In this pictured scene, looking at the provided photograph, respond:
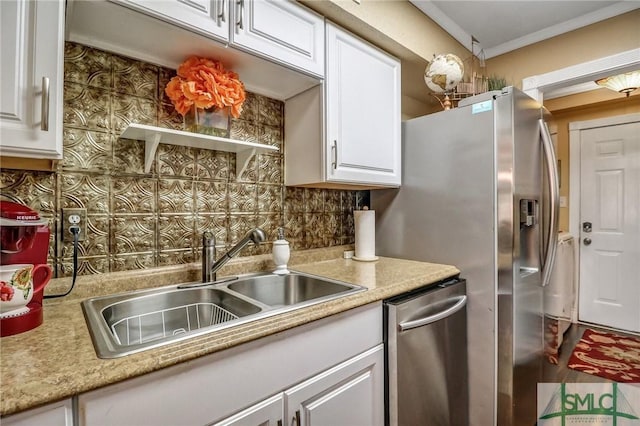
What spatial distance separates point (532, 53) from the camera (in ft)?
7.38

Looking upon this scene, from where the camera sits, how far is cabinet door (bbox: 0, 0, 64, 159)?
29.3 inches

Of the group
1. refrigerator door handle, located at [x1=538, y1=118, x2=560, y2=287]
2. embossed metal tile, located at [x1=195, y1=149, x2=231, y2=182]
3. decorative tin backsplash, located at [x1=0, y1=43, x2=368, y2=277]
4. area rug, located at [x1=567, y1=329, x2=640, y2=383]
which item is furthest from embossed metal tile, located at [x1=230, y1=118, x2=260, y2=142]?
area rug, located at [x1=567, y1=329, x2=640, y2=383]

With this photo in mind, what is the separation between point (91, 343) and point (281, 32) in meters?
1.22

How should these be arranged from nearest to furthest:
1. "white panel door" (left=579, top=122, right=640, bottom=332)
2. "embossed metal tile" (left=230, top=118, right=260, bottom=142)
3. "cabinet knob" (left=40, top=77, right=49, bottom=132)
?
"cabinet knob" (left=40, top=77, right=49, bottom=132)
"embossed metal tile" (left=230, top=118, right=260, bottom=142)
"white panel door" (left=579, top=122, right=640, bottom=332)

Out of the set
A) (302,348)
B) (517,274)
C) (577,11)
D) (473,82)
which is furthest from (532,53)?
(302,348)

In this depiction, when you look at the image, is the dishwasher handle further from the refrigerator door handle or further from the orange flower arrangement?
the orange flower arrangement

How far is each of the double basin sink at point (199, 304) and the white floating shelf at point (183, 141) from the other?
487mm

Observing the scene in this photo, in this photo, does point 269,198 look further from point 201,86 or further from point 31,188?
point 31,188

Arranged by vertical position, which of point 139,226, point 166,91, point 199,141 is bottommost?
point 139,226

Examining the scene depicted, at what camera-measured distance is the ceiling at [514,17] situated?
1.92 metres

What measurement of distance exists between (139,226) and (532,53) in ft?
8.91

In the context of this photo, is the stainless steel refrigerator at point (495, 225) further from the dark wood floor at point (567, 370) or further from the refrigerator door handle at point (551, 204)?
the dark wood floor at point (567, 370)

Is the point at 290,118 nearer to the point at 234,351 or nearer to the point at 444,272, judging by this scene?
the point at 444,272

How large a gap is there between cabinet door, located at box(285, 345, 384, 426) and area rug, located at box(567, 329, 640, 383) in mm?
2061
